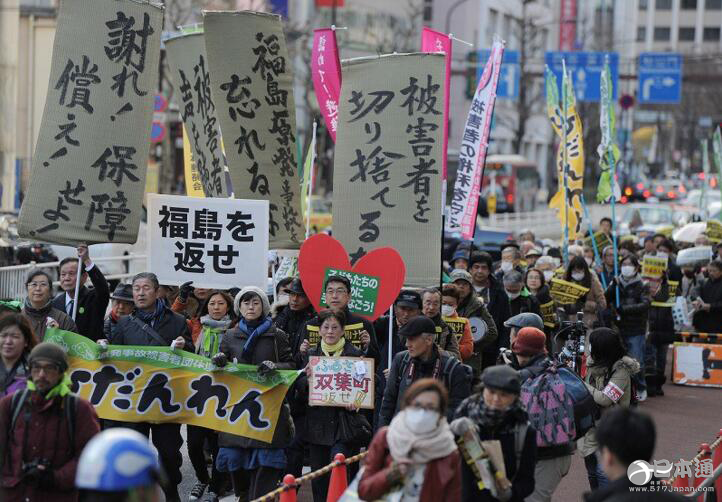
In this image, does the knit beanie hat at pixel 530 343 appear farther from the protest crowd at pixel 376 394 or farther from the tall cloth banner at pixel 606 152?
the tall cloth banner at pixel 606 152

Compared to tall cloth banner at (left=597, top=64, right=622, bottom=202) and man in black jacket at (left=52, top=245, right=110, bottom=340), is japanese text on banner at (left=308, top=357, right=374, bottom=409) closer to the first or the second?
man in black jacket at (left=52, top=245, right=110, bottom=340)

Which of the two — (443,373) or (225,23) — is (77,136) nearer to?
(225,23)

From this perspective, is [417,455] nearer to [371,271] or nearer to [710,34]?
[371,271]

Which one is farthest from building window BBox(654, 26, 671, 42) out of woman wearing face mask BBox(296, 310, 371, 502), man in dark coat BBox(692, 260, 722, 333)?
woman wearing face mask BBox(296, 310, 371, 502)

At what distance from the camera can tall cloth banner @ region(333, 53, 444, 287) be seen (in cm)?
1023

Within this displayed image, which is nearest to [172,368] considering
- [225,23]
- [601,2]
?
[225,23]

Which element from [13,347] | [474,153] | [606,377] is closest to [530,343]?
[606,377]

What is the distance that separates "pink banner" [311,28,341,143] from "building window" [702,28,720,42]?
112 m

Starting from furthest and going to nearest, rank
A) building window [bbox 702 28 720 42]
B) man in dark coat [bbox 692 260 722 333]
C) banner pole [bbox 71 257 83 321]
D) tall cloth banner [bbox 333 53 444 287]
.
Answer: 1. building window [bbox 702 28 720 42]
2. man in dark coat [bbox 692 260 722 333]
3. tall cloth banner [bbox 333 53 444 287]
4. banner pole [bbox 71 257 83 321]

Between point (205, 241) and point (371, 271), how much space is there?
5.01ft

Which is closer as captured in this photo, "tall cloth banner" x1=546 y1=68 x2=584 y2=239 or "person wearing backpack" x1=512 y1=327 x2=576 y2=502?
"person wearing backpack" x1=512 y1=327 x2=576 y2=502

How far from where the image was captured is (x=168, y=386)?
884 centimetres

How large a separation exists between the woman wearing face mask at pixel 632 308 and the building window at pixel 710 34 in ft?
362

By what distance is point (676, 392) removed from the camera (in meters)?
15.8
